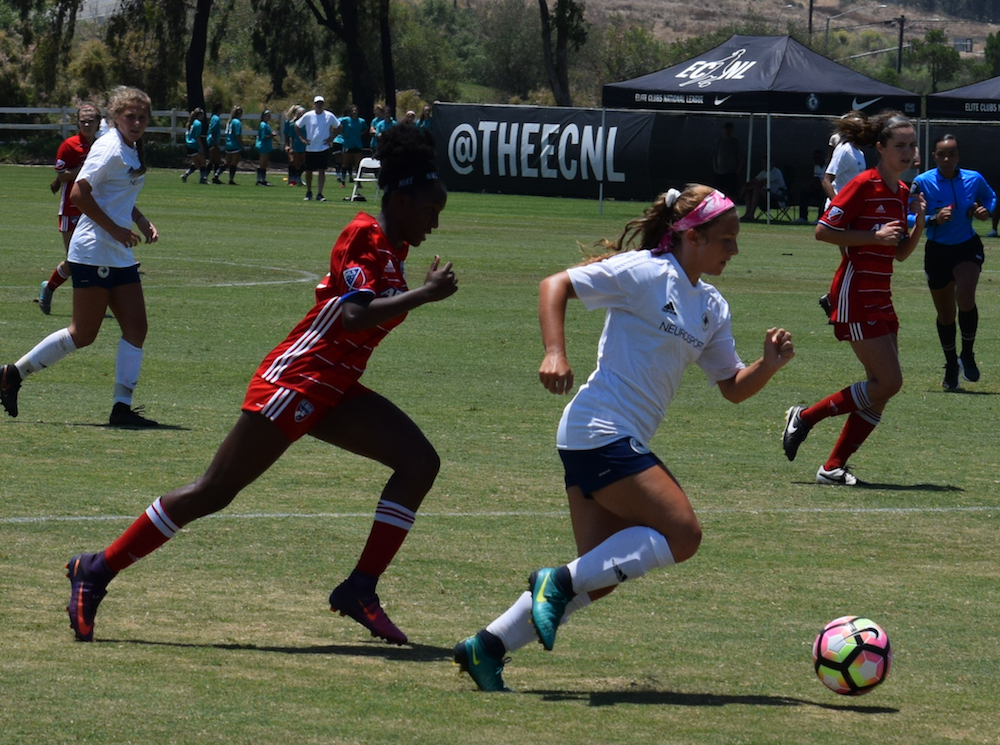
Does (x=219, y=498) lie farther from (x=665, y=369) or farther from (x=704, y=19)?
(x=704, y=19)

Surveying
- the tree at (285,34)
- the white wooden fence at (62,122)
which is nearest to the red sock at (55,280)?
the white wooden fence at (62,122)

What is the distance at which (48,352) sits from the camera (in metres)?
11.0

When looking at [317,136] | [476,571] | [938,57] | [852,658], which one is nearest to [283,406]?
[476,571]

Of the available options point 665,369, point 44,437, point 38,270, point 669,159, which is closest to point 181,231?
point 38,270

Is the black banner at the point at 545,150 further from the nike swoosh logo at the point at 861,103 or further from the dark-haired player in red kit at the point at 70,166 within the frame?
the dark-haired player in red kit at the point at 70,166

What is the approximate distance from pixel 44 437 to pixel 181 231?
1758 cm

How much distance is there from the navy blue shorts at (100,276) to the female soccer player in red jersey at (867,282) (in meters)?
4.37

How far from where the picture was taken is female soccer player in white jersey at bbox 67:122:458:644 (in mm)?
6129

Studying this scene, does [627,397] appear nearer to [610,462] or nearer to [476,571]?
[610,462]

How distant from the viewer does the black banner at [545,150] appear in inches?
1506

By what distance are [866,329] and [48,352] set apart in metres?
5.25

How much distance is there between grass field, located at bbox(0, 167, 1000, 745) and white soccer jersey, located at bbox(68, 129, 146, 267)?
3.72 feet

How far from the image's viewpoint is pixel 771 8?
181000 mm

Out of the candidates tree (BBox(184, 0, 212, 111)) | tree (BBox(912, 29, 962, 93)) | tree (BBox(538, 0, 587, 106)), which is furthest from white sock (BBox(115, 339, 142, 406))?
tree (BBox(912, 29, 962, 93))
